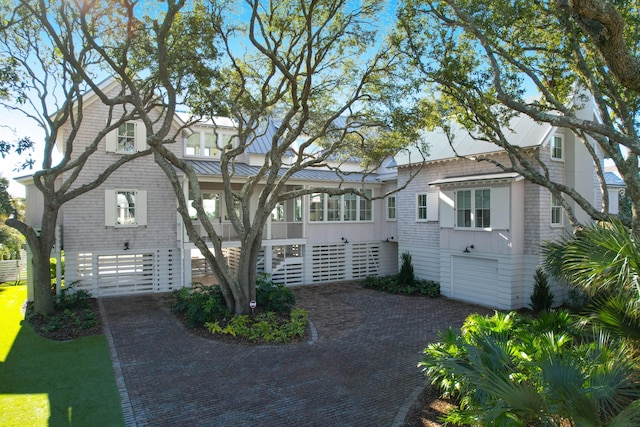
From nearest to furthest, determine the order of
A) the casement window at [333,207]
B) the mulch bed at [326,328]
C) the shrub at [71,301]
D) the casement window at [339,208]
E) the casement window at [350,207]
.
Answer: the mulch bed at [326,328], the shrub at [71,301], the casement window at [339,208], the casement window at [333,207], the casement window at [350,207]

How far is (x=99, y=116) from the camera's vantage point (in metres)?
17.5

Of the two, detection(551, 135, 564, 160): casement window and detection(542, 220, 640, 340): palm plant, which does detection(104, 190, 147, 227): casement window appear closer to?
detection(542, 220, 640, 340): palm plant

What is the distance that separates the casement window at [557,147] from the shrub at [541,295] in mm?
4659

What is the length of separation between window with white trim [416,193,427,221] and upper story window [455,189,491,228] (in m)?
2.51

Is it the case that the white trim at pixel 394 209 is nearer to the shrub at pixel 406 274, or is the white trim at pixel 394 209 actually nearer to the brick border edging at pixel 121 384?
the shrub at pixel 406 274

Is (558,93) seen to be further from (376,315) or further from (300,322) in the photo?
(300,322)

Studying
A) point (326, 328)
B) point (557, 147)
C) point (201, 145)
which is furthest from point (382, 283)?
point (201, 145)

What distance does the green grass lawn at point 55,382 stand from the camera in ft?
22.9

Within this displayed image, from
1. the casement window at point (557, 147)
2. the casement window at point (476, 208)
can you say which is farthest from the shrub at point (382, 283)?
the casement window at point (557, 147)

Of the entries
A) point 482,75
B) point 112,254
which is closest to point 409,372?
point 482,75

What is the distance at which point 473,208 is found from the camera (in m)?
16.9

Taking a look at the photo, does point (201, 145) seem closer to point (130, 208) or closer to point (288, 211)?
point (130, 208)

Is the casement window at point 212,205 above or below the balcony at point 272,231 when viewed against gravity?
above

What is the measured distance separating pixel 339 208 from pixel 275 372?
43.7ft
